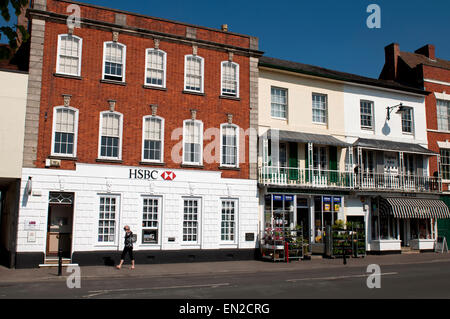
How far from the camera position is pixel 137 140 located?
19.9 metres

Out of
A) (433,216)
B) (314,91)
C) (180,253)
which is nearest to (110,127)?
(180,253)

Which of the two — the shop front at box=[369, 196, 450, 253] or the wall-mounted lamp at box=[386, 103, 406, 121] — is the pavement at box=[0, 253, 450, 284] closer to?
the shop front at box=[369, 196, 450, 253]

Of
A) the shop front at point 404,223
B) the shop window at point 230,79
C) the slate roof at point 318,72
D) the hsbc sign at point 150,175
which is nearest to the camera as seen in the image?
the hsbc sign at point 150,175

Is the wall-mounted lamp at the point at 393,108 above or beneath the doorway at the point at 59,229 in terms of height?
above

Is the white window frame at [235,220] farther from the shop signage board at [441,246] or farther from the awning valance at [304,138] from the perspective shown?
the shop signage board at [441,246]

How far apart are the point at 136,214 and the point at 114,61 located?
7274 millimetres

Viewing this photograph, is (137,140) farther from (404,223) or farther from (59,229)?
(404,223)

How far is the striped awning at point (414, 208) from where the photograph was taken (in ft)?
82.0

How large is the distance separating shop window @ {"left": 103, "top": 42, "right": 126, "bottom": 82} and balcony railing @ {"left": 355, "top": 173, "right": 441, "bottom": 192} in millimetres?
14860

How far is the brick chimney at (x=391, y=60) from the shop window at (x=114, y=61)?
69.2 feet

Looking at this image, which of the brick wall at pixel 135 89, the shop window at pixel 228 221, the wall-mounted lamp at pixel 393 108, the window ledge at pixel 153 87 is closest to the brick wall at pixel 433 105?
the wall-mounted lamp at pixel 393 108

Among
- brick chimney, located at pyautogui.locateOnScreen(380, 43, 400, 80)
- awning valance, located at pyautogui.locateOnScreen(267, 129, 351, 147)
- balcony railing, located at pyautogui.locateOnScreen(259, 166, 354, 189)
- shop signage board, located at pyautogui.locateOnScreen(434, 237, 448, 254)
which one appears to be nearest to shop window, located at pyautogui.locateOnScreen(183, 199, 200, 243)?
balcony railing, located at pyautogui.locateOnScreen(259, 166, 354, 189)

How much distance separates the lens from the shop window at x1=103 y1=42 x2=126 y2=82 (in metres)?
19.7

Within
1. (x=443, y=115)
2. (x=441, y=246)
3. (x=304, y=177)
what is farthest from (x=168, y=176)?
(x=443, y=115)
